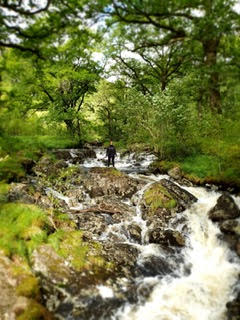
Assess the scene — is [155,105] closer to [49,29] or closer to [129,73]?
[49,29]

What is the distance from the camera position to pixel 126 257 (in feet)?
28.1

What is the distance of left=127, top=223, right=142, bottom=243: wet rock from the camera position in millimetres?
9740

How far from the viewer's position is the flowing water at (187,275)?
6.88 m

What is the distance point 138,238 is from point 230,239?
324 cm

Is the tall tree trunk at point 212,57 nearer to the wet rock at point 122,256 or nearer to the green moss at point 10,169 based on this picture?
the wet rock at point 122,256

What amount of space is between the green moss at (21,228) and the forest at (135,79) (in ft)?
6.48

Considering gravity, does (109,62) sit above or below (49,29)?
above

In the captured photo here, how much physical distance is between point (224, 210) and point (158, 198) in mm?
2747

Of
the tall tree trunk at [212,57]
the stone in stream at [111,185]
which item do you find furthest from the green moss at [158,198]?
the tall tree trunk at [212,57]

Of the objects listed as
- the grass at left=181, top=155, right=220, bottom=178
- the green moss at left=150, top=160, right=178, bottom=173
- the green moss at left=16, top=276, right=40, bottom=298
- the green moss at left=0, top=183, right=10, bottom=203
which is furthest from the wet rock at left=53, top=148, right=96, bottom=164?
the green moss at left=16, top=276, right=40, bottom=298

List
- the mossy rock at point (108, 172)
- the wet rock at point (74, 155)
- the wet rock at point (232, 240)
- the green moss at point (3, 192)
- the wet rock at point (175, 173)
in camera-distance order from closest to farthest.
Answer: the wet rock at point (232, 240) → the green moss at point (3, 192) → the mossy rock at point (108, 172) → the wet rock at point (175, 173) → the wet rock at point (74, 155)

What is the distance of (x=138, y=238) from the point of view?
31.9 ft

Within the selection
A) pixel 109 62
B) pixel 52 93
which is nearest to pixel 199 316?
pixel 52 93

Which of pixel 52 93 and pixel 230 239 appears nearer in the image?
pixel 230 239
